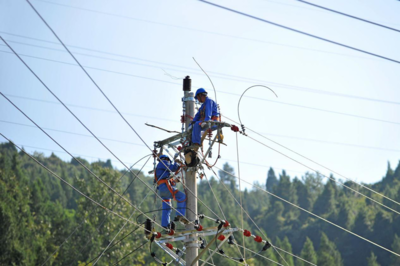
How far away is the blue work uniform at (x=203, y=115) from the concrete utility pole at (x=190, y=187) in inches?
8.8

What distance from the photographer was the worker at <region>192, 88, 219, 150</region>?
11133 mm

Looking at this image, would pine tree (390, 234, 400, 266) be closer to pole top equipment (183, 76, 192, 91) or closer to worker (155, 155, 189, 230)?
worker (155, 155, 189, 230)

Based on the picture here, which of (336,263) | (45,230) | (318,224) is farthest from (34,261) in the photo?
(318,224)

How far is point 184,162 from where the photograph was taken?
11.4 m

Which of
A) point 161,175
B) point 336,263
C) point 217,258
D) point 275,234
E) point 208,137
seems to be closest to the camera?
point 208,137

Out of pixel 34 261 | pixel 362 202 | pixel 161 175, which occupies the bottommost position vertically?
pixel 34 261

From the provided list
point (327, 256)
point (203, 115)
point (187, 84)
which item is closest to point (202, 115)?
point (203, 115)

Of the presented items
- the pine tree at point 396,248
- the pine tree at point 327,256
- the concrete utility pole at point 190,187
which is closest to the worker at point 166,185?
the concrete utility pole at point 190,187

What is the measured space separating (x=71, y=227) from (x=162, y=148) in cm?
4708

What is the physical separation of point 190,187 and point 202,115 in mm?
1342

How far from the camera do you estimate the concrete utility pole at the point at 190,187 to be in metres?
10.7

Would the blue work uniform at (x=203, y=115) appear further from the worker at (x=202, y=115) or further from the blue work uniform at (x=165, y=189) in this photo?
the blue work uniform at (x=165, y=189)

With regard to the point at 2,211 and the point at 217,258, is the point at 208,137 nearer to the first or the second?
the point at 2,211

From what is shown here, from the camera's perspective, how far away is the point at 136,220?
12.0 metres
